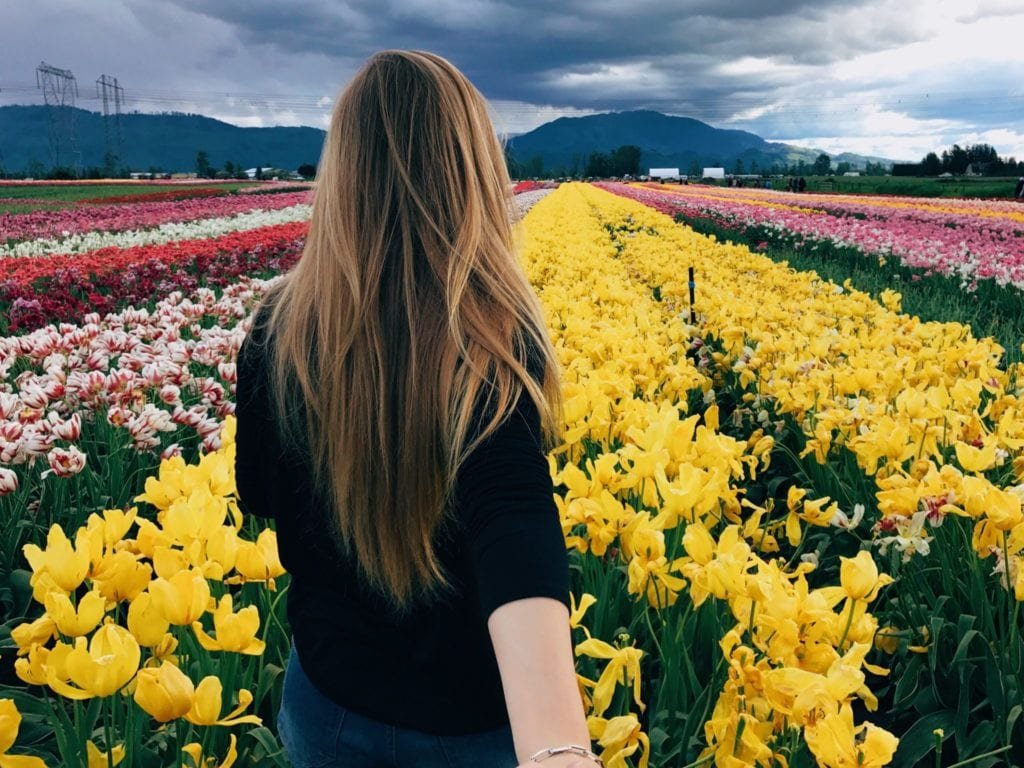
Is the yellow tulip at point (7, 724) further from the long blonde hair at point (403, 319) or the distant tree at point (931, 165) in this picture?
the distant tree at point (931, 165)

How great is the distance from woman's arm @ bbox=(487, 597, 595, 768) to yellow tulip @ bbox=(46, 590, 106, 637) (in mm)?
783

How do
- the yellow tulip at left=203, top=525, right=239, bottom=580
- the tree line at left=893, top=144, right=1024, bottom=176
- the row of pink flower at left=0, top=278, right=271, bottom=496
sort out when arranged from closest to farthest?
the yellow tulip at left=203, top=525, right=239, bottom=580, the row of pink flower at left=0, top=278, right=271, bottom=496, the tree line at left=893, top=144, right=1024, bottom=176

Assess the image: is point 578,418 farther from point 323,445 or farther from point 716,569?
point 323,445

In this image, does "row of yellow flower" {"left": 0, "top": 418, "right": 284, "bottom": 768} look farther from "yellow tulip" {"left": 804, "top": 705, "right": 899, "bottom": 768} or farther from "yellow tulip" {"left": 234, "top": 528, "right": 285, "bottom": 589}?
"yellow tulip" {"left": 804, "top": 705, "right": 899, "bottom": 768}

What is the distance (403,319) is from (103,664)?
26.6 inches

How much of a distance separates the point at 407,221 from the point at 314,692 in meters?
0.92

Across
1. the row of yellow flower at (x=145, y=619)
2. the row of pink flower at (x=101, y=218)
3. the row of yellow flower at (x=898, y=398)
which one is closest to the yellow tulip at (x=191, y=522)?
the row of yellow flower at (x=145, y=619)

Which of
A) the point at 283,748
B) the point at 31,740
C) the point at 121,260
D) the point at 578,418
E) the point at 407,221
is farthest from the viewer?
the point at 121,260

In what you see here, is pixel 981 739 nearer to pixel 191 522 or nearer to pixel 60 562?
pixel 191 522

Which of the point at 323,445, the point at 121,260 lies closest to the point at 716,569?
the point at 323,445

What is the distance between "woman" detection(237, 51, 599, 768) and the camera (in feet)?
4.33

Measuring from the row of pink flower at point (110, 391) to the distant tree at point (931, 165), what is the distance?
72271 mm

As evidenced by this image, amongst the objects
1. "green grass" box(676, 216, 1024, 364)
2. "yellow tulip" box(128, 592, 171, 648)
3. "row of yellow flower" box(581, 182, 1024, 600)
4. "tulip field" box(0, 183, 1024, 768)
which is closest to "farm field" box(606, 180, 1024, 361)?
"green grass" box(676, 216, 1024, 364)

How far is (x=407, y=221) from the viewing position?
1455 mm
